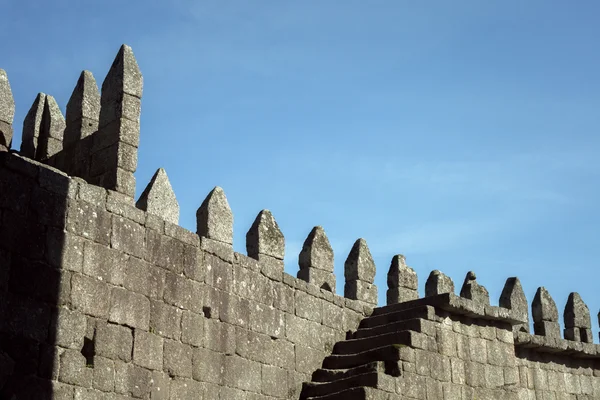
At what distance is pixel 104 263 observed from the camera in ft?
31.2

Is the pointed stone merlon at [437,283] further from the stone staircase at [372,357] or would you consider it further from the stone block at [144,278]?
the stone block at [144,278]

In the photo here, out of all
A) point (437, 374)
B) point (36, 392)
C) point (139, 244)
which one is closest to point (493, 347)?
point (437, 374)

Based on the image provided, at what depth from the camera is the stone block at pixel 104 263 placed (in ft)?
30.7

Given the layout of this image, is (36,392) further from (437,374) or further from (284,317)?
(437,374)

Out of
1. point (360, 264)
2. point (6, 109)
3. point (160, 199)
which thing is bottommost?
point (160, 199)

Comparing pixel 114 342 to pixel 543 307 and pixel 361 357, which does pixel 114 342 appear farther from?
pixel 543 307

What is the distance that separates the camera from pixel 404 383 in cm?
1129

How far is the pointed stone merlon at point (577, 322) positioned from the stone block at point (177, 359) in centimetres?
818

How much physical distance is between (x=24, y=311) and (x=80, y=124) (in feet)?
9.68

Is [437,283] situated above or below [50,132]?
below

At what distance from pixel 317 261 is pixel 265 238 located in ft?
3.73

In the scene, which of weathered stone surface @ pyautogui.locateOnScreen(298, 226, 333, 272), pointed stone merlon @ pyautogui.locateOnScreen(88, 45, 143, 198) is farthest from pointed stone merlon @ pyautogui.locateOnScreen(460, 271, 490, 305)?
pointed stone merlon @ pyautogui.locateOnScreen(88, 45, 143, 198)

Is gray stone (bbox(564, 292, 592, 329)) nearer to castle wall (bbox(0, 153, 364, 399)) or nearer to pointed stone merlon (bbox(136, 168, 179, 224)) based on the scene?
castle wall (bbox(0, 153, 364, 399))

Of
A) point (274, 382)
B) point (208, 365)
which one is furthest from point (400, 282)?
point (208, 365)
